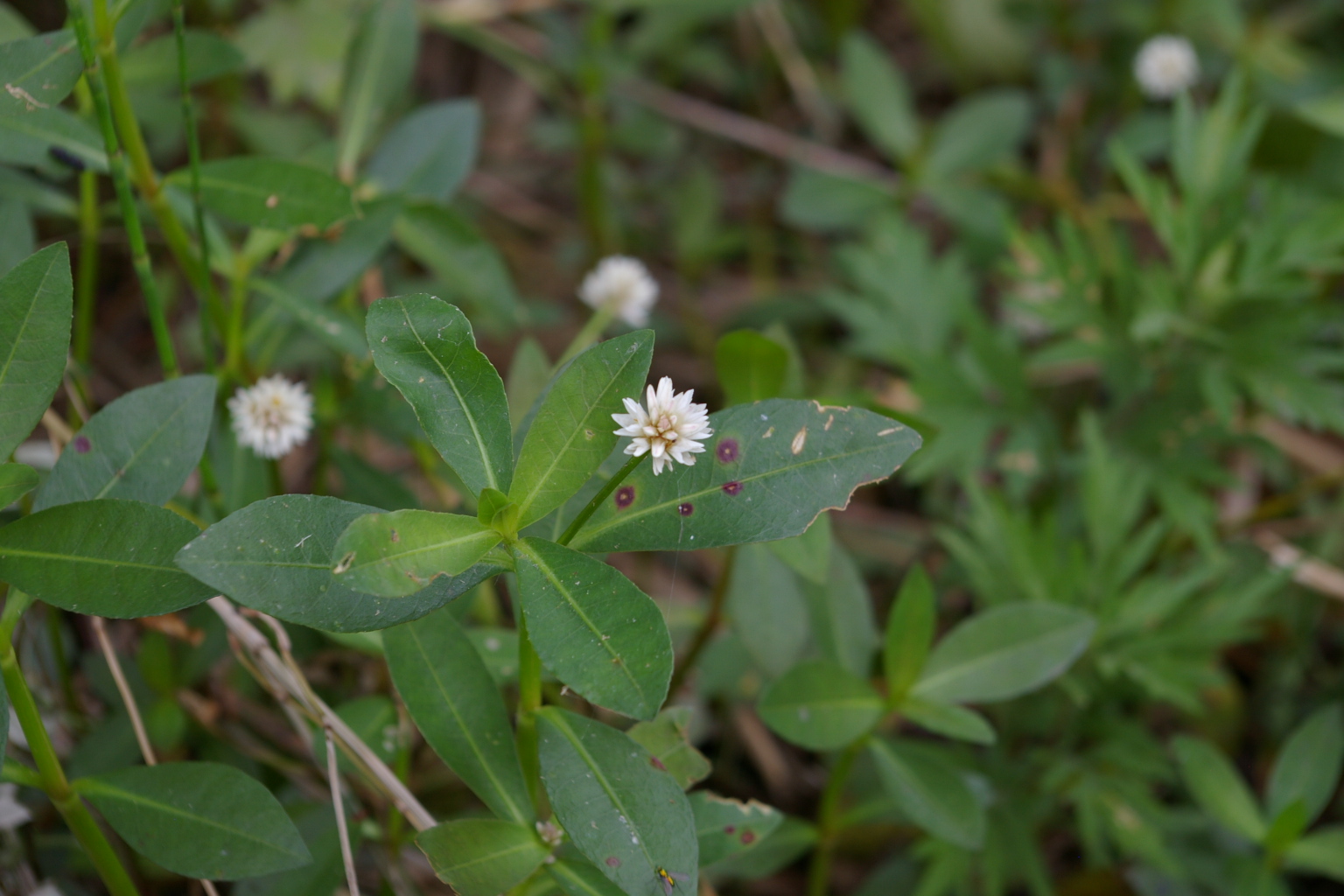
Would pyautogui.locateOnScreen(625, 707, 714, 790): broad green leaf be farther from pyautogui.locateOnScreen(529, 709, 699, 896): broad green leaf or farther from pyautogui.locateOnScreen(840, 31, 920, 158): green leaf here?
pyautogui.locateOnScreen(840, 31, 920, 158): green leaf

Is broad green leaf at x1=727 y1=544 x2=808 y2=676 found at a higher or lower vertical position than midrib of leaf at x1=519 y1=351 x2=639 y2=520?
lower

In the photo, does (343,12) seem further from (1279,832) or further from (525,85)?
(1279,832)

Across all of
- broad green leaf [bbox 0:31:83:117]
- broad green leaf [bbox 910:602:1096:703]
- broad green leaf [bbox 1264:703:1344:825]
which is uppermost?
broad green leaf [bbox 0:31:83:117]

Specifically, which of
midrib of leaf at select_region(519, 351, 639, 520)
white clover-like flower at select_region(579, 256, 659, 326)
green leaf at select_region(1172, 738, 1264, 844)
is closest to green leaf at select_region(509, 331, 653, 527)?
midrib of leaf at select_region(519, 351, 639, 520)

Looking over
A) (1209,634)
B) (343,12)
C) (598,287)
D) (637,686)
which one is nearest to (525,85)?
(343,12)

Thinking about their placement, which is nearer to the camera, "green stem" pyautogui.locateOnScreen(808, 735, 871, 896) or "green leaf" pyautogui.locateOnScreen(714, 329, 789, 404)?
"green leaf" pyautogui.locateOnScreen(714, 329, 789, 404)

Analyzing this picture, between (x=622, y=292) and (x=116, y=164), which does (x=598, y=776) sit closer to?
(x=116, y=164)

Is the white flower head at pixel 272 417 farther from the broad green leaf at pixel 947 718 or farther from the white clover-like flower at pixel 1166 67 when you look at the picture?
the white clover-like flower at pixel 1166 67
